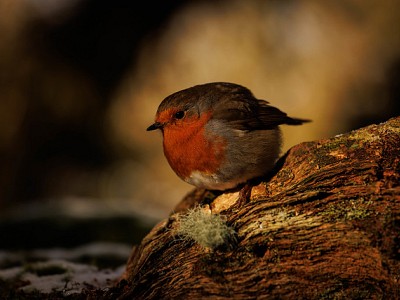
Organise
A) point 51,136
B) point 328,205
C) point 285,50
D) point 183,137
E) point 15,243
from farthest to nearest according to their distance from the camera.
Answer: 1. point 51,136
2. point 285,50
3. point 15,243
4. point 183,137
5. point 328,205

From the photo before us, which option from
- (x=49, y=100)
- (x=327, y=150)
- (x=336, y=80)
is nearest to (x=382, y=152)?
(x=327, y=150)

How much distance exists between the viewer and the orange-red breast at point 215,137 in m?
3.86

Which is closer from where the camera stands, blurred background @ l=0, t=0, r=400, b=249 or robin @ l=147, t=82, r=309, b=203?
robin @ l=147, t=82, r=309, b=203

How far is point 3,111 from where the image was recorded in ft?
31.3

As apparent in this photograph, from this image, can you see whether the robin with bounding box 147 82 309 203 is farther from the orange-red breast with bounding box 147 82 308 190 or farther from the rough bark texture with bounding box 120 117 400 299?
the rough bark texture with bounding box 120 117 400 299

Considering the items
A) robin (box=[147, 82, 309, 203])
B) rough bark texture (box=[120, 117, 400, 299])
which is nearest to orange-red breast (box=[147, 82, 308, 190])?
robin (box=[147, 82, 309, 203])

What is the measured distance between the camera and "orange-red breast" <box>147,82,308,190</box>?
3.86 meters

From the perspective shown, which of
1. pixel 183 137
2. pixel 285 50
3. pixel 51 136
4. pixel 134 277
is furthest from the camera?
pixel 51 136

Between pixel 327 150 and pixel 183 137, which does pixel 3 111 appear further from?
pixel 327 150

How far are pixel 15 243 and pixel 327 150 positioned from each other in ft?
15.0

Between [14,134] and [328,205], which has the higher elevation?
[14,134]

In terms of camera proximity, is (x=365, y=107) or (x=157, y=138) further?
(x=157, y=138)

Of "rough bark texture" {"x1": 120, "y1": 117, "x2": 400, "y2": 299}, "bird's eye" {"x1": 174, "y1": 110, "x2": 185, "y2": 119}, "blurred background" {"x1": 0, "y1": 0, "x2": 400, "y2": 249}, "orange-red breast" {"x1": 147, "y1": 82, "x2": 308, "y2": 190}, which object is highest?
"blurred background" {"x1": 0, "y1": 0, "x2": 400, "y2": 249}

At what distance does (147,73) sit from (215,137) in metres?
6.27
